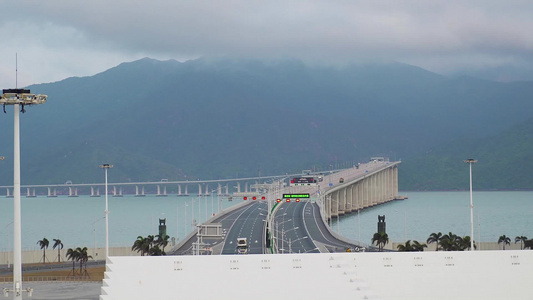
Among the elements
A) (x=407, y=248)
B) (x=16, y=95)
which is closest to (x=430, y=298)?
(x=16, y=95)

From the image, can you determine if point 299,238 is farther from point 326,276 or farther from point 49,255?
point 326,276

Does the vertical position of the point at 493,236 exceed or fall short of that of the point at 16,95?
it falls short

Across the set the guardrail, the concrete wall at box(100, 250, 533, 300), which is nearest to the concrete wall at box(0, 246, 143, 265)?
the guardrail

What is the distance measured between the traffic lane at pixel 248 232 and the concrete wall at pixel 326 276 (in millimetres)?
59551

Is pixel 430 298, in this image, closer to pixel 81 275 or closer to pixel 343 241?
pixel 81 275

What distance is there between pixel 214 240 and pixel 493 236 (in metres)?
72.9

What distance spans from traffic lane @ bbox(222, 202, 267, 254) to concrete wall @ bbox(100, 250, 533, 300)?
195 ft

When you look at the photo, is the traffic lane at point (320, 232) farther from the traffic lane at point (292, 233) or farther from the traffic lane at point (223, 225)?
the traffic lane at point (223, 225)

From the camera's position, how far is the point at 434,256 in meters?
50.1

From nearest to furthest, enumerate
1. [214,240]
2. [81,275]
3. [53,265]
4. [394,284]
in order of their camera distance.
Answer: [394,284] → [81,275] → [53,265] → [214,240]

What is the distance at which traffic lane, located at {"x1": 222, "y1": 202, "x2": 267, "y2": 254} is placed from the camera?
113713mm

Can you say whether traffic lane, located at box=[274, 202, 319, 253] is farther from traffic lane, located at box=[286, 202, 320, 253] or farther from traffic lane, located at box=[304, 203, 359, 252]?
traffic lane, located at box=[304, 203, 359, 252]

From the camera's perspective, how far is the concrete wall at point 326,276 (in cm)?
4453

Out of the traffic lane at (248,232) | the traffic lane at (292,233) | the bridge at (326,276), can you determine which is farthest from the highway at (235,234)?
the bridge at (326,276)
